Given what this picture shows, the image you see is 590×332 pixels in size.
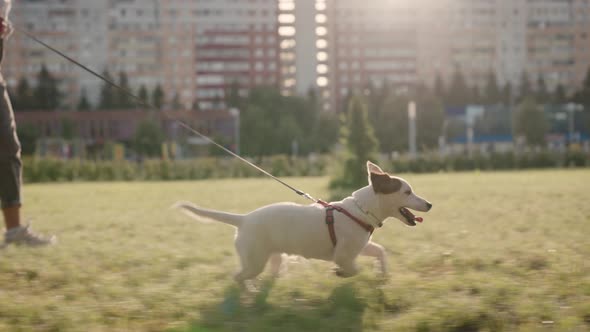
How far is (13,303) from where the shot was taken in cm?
359

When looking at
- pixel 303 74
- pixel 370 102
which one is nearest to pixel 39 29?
pixel 303 74

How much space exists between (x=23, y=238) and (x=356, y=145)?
1012 cm

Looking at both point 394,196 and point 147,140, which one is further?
point 147,140

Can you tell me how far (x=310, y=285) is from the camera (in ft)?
13.1

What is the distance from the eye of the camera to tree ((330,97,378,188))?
14.8 meters

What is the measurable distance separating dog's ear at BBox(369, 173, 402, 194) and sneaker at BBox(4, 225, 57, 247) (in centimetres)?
349

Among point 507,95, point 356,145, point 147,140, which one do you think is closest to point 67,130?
point 147,140

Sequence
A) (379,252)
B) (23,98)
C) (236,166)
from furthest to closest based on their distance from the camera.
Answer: (23,98)
(236,166)
(379,252)

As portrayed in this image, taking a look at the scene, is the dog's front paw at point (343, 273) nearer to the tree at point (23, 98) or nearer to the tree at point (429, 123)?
the tree at point (429, 123)

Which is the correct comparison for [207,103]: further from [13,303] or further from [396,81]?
[13,303]

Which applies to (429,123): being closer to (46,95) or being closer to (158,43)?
(46,95)

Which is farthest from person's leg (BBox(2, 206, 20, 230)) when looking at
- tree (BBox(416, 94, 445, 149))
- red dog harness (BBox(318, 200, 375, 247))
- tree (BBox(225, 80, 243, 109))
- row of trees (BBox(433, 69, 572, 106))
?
row of trees (BBox(433, 69, 572, 106))

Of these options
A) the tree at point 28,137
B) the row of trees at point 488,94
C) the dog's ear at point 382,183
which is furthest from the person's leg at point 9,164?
the row of trees at point 488,94

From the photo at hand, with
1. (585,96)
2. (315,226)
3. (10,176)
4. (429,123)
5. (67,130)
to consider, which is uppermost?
(10,176)
